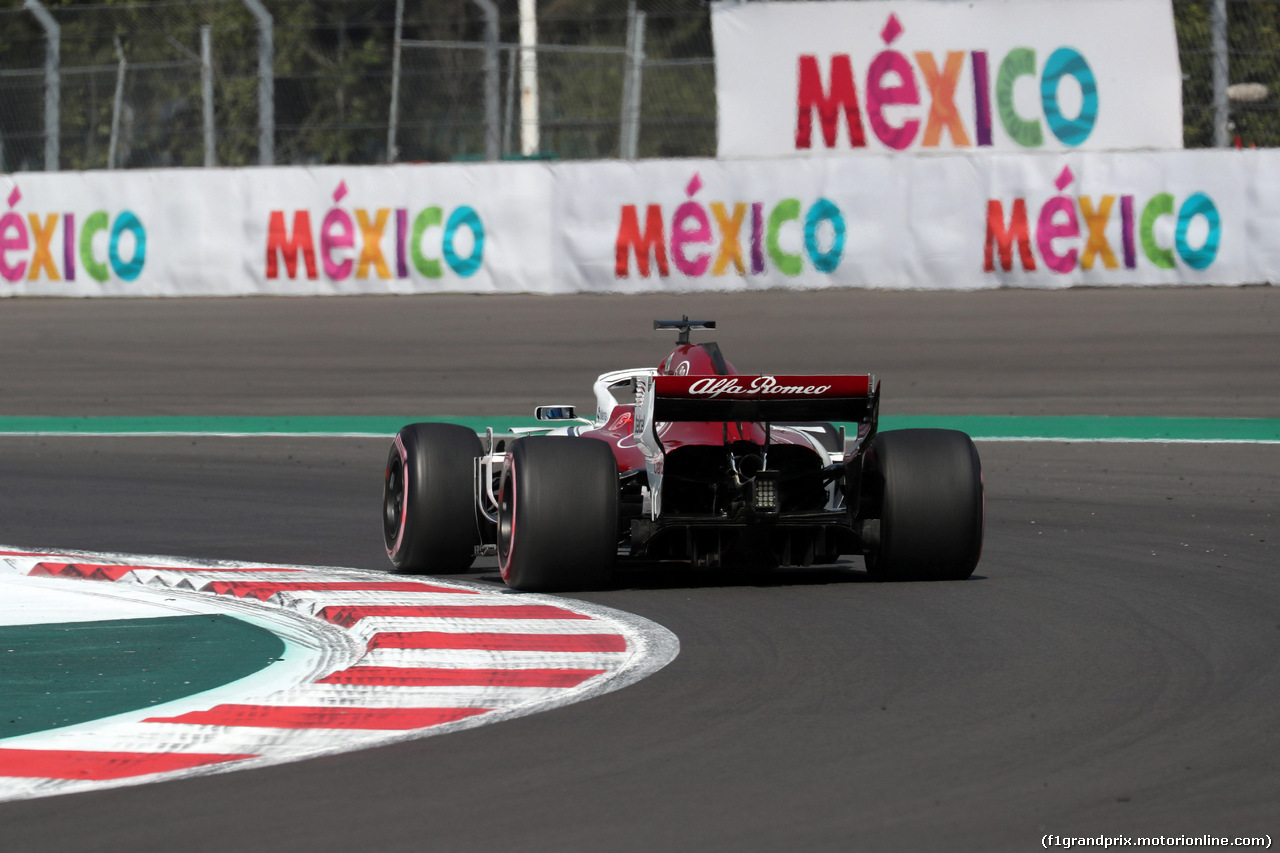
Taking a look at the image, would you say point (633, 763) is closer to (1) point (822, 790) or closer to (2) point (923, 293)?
(1) point (822, 790)

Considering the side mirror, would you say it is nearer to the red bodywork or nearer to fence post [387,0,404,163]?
the red bodywork

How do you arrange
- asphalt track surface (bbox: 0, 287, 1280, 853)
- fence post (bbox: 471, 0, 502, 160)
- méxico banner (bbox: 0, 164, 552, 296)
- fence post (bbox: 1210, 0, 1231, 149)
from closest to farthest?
asphalt track surface (bbox: 0, 287, 1280, 853) < fence post (bbox: 1210, 0, 1231, 149) < méxico banner (bbox: 0, 164, 552, 296) < fence post (bbox: 471, 0, 502, 160)

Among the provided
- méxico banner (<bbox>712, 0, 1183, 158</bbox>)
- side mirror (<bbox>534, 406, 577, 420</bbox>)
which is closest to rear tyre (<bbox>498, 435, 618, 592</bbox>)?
side mirror (<bbox>534, 406, 577, 420</bbox>)

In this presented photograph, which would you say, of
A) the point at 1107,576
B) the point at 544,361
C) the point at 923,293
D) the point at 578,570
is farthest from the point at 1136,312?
the point at 578,570

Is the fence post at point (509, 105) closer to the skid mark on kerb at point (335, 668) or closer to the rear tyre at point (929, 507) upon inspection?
the skid mark on kerb at point (335, 668)

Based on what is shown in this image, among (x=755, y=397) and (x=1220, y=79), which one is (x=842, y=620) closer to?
(x=755, y=397)

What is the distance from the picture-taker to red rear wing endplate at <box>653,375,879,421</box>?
26.2 ft

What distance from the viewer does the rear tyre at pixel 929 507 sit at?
8281mm

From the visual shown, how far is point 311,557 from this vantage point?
9562 millimetres

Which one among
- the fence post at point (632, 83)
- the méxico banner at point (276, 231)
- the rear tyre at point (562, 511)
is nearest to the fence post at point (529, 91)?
the méxico banner at point (276, 231)

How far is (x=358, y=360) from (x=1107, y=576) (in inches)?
455

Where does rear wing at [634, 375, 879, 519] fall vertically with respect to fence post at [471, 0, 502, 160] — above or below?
below

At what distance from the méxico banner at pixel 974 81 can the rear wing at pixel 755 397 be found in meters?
12.5

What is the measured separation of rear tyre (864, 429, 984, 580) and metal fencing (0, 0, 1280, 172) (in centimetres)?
1259
